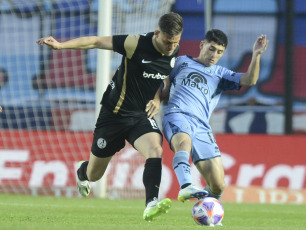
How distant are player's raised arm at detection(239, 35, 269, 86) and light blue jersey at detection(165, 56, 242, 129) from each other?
0.12m

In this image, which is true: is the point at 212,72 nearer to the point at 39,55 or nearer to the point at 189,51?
the point at 189,51

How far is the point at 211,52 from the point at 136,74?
964 millimetres

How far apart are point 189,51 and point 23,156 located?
215 inches

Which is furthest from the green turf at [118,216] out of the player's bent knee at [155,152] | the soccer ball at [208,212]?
the player's bent knee at [155,152]

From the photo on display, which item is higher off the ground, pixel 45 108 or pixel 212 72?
pixel 212 72

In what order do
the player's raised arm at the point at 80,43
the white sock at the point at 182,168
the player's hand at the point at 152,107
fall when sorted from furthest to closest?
the player's hand at the point at 152,107
the white sock at the point at 182,168
the player's raised arm at the point at 80,43

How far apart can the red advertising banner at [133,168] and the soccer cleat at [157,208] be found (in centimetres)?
559

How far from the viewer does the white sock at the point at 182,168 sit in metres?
6.35

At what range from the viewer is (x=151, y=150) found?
6574 millimetres

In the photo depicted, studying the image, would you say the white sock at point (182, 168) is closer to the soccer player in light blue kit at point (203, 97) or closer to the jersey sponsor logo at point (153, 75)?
the soccer player in light blue kit at point (203, 97)

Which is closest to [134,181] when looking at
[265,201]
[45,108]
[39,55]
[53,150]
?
[53,150]

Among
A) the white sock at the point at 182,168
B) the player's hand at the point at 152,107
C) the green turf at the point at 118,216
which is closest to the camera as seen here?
the white sock at the point at 182,168

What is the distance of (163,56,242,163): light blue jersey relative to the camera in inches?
284

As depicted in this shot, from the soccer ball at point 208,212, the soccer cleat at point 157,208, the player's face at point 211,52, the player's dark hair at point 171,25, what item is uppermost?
the player's dark hair at point 171,25
